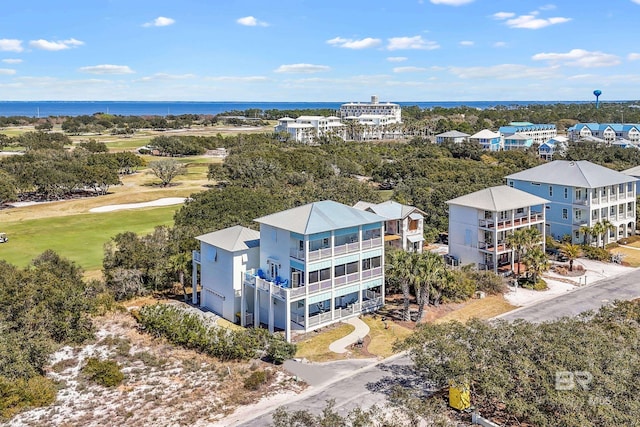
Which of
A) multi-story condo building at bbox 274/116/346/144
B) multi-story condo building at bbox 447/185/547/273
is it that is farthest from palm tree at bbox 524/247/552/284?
multi-story condo building at bbox 274/116/346/144

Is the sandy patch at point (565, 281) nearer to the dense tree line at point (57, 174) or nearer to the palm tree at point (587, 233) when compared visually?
the palm tree at point (587, 233)

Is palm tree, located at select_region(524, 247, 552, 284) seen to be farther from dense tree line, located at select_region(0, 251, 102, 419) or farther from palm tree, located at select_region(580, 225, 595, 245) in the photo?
dense tree line, located at select_region(0, 251, 102, 419)

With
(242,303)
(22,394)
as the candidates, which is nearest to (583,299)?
(242,303)

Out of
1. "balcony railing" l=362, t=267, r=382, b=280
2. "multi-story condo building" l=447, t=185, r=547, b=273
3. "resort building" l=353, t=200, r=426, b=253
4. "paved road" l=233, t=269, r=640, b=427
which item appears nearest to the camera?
"paved road" l=233, t=269, r=640, b=427

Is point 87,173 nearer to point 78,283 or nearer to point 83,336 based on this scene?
point 78,283

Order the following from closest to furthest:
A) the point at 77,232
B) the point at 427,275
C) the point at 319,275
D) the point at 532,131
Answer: the point at 427,275 → the point at 319,275 → the point at 77,232 → the point at 532,131

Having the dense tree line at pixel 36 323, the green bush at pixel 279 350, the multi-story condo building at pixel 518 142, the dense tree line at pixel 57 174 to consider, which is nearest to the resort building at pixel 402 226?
the green bush at pixel 279 350

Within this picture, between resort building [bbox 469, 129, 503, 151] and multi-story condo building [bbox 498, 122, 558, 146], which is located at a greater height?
multi-story condo building [bbox 498, 122, 558, 146]

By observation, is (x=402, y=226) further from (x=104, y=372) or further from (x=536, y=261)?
(x=104, y=372)
